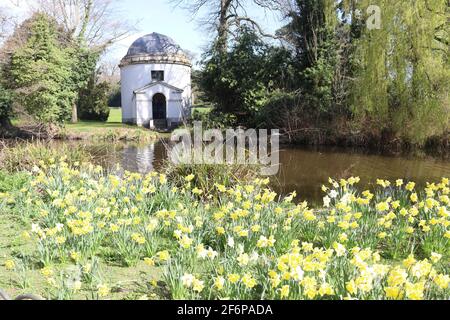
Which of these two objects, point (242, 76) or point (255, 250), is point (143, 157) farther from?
point (255, 250)

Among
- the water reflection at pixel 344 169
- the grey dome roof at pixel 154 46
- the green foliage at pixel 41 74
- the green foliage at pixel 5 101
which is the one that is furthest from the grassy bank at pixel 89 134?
the grey dome roof at pixel 154 46

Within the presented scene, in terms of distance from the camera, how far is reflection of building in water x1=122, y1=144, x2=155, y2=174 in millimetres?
12687

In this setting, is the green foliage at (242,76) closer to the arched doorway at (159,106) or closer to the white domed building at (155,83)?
the white domed building at (155,83)

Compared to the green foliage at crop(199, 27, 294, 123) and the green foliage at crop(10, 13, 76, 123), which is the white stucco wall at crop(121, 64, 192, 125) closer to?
the green foliage at crop(199, 27, 294, 123)

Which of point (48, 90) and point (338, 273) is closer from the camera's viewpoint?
point (338, 273)

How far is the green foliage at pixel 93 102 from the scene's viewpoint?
31.6 metres

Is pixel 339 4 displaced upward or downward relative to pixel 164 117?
upward

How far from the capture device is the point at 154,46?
1232 inches

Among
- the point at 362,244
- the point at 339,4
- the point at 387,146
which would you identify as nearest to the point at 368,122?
the point at 387,146

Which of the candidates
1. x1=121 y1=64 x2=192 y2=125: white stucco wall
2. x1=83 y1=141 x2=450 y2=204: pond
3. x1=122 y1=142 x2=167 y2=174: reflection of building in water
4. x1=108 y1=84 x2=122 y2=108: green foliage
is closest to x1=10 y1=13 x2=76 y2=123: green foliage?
x1=122 y1=142 x2=167 y2=174: reflection of building in water

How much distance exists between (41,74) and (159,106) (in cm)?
1088
